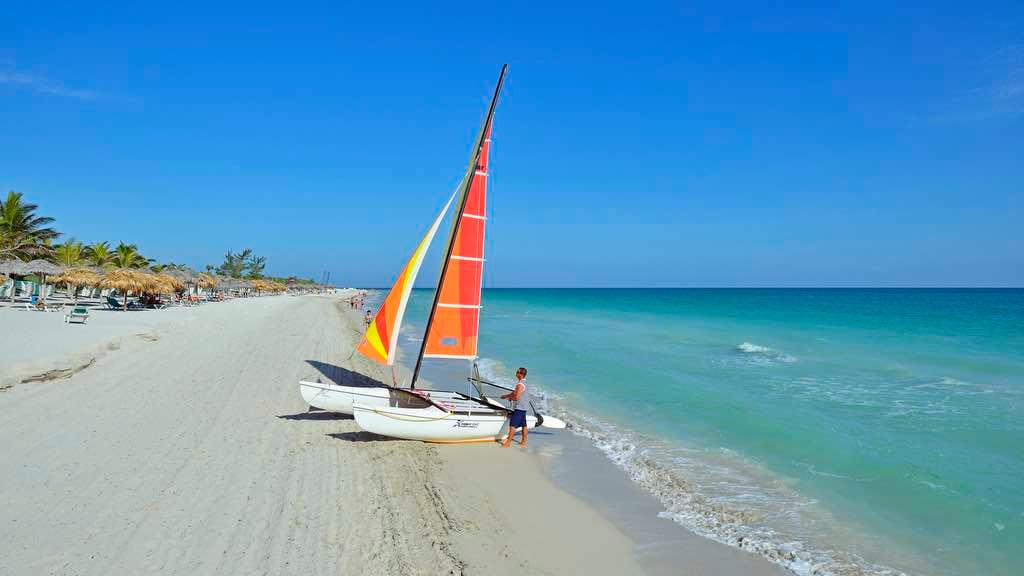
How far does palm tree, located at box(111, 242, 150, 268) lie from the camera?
132 ft

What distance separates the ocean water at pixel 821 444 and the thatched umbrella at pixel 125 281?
795 inches

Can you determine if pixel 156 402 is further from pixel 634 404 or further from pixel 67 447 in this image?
pixel 634 404

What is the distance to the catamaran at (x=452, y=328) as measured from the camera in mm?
9266

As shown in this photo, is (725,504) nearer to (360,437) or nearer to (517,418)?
(517,418)

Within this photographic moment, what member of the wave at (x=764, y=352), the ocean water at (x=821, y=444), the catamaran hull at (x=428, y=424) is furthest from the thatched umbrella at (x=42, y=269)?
the wave at (x=764, y=352)

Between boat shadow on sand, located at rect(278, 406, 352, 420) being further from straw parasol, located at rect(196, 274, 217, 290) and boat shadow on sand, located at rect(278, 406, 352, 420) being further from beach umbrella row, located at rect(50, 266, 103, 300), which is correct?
straw parasol, located at rect(196, 274, 217, 290)

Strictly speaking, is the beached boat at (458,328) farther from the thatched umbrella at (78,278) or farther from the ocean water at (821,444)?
the thatched umbrella at (78,278)

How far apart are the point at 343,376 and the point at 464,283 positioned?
637 centimetres

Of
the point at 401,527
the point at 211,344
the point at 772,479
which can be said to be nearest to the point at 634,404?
the point at 772,479

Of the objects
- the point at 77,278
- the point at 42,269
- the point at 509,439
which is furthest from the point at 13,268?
the point at 509,439

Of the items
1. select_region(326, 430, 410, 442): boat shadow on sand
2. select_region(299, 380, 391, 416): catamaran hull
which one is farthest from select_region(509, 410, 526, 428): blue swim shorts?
select_region(299, 380, 391, 416): catamaran hull

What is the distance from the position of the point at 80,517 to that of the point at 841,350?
29.1 meters

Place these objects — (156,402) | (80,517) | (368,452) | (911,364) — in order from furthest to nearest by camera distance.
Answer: (911,364) < (156,402) < (368,452) < (80,517)

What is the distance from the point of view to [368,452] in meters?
8.49
